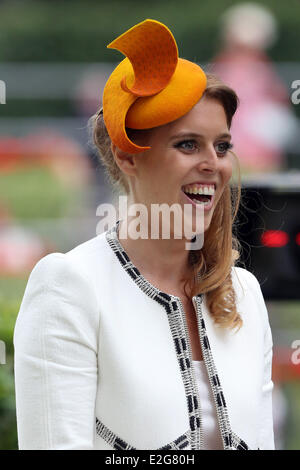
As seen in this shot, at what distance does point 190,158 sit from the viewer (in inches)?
79.3

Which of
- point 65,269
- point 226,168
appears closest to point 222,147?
point 226,168

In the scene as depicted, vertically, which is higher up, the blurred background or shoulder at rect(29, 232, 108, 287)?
the blurred background

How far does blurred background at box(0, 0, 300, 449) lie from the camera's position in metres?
3.02

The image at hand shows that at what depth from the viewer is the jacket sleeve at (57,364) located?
1.85 meters

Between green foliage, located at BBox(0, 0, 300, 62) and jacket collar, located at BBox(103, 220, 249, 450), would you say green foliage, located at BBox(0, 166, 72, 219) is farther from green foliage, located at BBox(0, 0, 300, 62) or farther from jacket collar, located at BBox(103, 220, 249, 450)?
jacket collar, located at BBox(103, 220, 249, 450)

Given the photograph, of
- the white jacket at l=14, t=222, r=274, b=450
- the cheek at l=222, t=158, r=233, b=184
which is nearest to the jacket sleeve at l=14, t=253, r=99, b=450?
the white jacket at l=14, t=222, r=274, b=450

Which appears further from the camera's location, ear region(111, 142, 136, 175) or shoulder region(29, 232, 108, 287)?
ear region(111, 142, 136, 175)

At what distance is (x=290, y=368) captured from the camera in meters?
5.30

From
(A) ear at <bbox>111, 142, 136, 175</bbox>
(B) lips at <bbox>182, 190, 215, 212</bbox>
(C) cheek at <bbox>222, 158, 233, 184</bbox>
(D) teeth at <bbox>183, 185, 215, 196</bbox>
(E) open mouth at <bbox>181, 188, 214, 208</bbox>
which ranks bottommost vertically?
(B) lips at <bbox>182, 190, 215, 212</bbox>

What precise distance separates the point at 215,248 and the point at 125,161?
1.03ft

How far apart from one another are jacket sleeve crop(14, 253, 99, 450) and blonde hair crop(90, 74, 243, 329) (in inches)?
13.0

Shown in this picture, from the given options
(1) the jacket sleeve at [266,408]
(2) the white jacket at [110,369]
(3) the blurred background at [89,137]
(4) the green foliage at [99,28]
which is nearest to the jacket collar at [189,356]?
(2) the white jacket at [110,369]

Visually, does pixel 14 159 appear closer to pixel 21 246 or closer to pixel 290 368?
pixel 21 246
